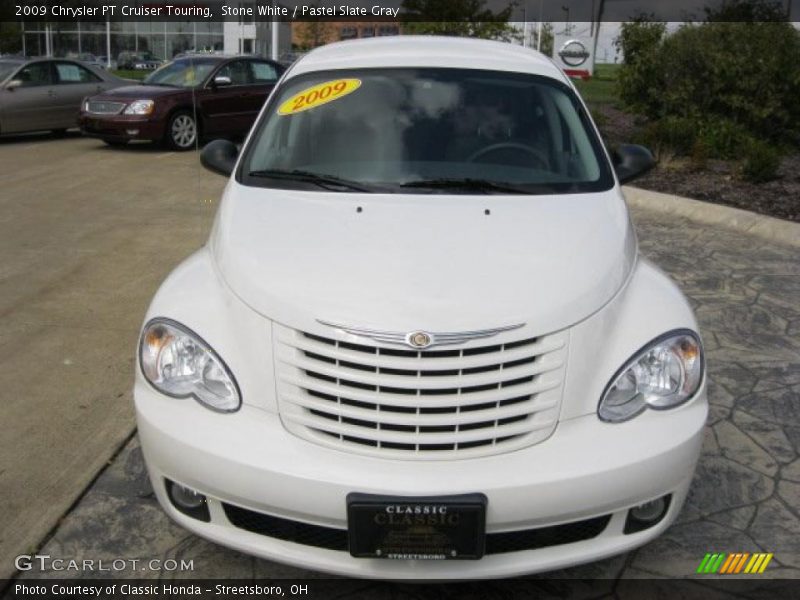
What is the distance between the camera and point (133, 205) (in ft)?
30.0

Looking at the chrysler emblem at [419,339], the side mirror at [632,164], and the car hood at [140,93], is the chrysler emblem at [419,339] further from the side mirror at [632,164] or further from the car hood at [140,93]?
the car hood at [140,93]

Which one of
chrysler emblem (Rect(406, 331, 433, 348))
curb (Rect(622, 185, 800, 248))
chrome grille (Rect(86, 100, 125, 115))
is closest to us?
chrysler emblem (Rect(406, 331, 433, 348))

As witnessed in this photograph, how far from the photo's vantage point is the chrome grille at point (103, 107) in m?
13.1

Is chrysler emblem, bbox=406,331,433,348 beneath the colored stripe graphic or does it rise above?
above

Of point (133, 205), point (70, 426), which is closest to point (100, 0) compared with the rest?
point (133, 205)

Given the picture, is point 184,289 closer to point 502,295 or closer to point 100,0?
point 502,295

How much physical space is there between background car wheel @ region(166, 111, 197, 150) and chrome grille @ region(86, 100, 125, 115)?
78cm

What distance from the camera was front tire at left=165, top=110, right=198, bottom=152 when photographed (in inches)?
526

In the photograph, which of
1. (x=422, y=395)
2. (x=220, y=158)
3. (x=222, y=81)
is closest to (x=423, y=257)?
(x=422, y=395)

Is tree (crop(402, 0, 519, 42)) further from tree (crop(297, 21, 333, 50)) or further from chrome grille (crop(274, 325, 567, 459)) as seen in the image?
chrome grille (crop(274, 325, 567, 459))

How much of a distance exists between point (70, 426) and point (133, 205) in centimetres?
558

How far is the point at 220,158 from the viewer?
4195 mm

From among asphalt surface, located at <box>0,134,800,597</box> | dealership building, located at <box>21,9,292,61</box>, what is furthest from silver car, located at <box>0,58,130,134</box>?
dealership building, located at <box>21,9,292,61</box>

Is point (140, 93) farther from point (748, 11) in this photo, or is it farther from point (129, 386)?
point (129, 386)
